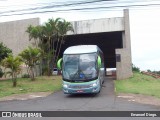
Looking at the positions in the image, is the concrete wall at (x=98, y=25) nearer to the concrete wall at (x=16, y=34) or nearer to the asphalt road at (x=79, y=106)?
the concrete wall at (x=16, y=34)

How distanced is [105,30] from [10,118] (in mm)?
27902

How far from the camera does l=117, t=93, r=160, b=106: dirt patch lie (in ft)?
64.4

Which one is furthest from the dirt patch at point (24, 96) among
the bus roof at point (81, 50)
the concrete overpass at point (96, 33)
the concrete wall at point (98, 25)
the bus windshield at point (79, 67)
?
the concrete wall at point (98, 25)

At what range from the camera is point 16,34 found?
141ft

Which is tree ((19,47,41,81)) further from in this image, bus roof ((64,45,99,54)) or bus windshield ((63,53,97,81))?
bus windshield ((63,53,97,81))

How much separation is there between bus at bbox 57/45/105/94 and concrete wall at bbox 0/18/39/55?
19214mm

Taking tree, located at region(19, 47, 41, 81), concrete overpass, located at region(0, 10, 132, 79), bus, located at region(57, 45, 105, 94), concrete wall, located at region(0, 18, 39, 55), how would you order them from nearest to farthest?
bus, located at region(57, 45, 105, 94)
tree, located at region(19, 47, 41, 81)
concrete overpass, located at region(0, 10, 132, 79)
concrete wall, located at region(0, 18, 39, 55)

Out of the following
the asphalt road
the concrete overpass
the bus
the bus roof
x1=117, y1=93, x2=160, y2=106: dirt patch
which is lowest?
x1=117, y1=93, x2=160, y2=106: dirt patch

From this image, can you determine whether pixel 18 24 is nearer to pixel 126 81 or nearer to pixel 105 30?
pixel 105 30

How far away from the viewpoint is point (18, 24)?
42.5 m

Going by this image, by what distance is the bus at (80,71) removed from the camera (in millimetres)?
22406

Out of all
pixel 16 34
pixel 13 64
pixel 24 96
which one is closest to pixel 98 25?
pixel 16 34

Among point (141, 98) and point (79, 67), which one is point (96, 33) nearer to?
point (79, 67)

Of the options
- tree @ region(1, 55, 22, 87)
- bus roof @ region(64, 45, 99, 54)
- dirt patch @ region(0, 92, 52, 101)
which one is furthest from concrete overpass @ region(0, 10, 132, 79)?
dirt patch @ region(0, 92, 52, 101)
